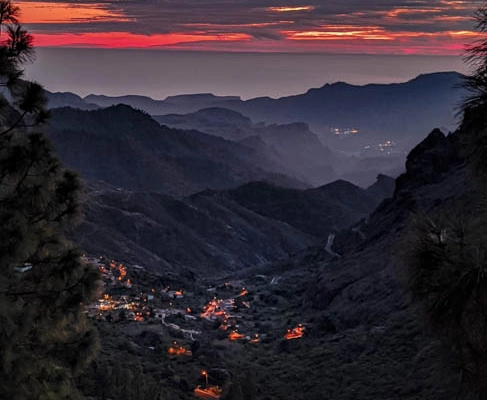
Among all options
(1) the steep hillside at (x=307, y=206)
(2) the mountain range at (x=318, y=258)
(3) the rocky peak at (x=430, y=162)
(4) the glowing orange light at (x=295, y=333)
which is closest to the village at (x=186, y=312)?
(4) the glowing orange light at (x=295, y=333)

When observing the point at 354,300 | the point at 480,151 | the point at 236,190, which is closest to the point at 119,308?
the point at 354,300

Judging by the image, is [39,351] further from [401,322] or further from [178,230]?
[178,230]

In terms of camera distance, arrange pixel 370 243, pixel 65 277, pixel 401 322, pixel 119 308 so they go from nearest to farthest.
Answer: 1. pixel 65 277
2. pixel 401 322
3. pixel 119 308
4. pixel 370 243

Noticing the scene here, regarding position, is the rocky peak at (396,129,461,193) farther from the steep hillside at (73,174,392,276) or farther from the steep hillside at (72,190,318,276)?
the steep hillside at (72,190,318,276)

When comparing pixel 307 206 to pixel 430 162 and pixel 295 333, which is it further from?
pixel 295 333

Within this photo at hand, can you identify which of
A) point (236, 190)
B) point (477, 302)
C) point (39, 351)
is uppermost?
point (477, 302)

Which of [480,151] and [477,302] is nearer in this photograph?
[477,302]

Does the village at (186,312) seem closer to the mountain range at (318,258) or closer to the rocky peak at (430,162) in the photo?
the mountain range at (318,258)

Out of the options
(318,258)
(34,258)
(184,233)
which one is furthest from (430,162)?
(34,258)
